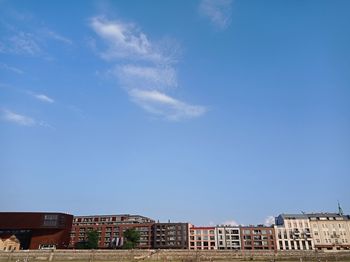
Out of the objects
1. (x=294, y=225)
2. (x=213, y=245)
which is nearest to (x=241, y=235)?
(x=213, y=245)

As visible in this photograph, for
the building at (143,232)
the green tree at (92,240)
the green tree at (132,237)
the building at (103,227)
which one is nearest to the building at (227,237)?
the building at (143,232)

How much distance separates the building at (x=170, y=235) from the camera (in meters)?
150

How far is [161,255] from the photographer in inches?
4028

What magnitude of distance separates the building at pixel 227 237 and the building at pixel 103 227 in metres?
42.5

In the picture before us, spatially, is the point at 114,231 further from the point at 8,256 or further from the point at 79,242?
the point at 8,256

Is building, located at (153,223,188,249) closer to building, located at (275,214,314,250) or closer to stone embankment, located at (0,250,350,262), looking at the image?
building, located at (275,214,314,250)

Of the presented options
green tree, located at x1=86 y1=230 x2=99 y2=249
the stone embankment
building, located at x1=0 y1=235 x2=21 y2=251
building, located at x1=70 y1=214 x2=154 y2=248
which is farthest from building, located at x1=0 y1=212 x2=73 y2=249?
the stone embankment

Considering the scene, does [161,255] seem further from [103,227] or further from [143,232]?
[103,227]

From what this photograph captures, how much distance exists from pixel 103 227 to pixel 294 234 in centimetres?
9047

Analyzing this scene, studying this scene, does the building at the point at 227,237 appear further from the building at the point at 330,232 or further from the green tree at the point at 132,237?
the green tree at the point at 132,237

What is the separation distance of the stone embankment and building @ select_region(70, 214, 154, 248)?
52.9 m

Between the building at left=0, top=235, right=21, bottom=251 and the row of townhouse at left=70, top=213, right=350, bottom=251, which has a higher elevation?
the row of townhouse at left=70, top=213, right=350, bottom=251

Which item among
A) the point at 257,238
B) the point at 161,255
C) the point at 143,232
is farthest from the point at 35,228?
the point at 257,238

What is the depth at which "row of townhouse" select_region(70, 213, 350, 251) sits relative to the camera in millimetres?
142500
